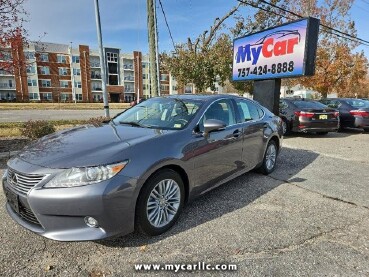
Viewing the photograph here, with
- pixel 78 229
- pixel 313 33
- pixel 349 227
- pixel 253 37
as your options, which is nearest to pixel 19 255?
pixel 78 229

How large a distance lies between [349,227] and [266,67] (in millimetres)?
7473

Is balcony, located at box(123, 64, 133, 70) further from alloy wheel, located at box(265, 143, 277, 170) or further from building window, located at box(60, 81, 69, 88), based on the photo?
alloy wheel, located at box(265, 143, 277, 170)

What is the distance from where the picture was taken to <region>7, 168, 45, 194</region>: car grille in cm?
247

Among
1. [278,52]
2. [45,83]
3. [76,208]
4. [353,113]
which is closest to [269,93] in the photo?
[278,52]

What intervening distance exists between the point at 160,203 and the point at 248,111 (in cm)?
255

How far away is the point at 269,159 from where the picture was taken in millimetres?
5320

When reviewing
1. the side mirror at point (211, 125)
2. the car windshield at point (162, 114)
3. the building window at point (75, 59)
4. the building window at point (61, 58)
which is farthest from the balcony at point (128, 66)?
the side mirror at point (211, 125)

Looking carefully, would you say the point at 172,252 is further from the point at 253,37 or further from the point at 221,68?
the point at 221,68

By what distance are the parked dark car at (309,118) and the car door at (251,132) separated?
5.19 meters

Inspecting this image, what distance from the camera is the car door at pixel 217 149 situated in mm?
3424

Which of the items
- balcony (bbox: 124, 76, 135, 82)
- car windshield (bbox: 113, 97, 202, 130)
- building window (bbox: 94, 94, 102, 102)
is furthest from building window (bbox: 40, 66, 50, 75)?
car windshield (bbox: 113, 97, 202, 130)

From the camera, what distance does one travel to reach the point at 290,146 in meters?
8.27

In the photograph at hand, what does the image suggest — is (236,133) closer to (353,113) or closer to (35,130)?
(35,130)

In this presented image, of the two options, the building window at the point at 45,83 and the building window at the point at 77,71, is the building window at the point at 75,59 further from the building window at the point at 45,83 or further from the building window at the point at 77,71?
the building window at the point at 45,83
